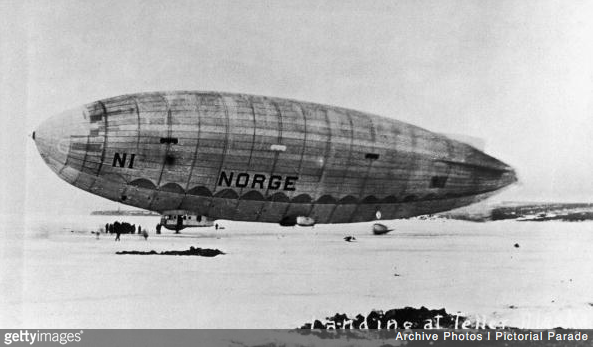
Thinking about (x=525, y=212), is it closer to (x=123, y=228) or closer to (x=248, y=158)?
(x=248, y=158)

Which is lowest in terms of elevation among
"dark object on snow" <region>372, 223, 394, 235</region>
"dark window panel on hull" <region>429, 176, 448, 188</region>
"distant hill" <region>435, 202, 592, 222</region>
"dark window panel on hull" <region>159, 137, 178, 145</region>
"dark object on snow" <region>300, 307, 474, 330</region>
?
"dark object on snow" <region>300, 307, 474, 330</region>

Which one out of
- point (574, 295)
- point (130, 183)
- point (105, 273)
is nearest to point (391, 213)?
point (574, 295)

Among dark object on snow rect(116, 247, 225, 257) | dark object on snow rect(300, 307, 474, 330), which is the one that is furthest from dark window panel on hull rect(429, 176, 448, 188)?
dark object on snow rect(116, 247, 225, 257)

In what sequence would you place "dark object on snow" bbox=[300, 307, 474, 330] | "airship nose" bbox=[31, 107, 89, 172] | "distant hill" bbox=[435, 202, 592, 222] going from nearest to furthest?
"dark object on snow" bbox=[300, 307, 474, 330]
"airship nose" bbox=[31, 107, 89, 172]
"distant hill" bbox=[435, 202, 592, 222]

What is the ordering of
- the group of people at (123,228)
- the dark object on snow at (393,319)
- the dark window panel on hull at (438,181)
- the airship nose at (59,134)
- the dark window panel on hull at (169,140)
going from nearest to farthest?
the dark object on snow at (393,319) → the airship nose at (59,134) → the dark window panel on hull at (169,140) → the group of people at (123,228) → the dark window panel on hull at (438,181)

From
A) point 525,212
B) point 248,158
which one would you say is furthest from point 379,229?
point 248,158

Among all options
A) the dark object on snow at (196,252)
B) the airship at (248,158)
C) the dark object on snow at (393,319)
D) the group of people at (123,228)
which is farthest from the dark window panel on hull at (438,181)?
the group of people at (123,228)

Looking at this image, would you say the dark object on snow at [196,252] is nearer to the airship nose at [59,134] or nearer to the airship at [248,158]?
the airship at [248,158]

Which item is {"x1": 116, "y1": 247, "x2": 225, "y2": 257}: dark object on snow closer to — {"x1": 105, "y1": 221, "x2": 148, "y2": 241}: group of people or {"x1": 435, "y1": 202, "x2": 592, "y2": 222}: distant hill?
{"x1": 105, "y1": 221, "x2": 148, "y2": 241}: group of people
